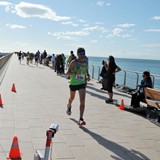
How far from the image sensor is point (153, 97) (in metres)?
8.43

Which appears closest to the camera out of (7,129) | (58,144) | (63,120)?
(58,144)

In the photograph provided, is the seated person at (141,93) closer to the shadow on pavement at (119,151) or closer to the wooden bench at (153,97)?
the wooden bench at (153,97)

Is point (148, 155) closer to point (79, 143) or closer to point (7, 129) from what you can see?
point (79, 143)

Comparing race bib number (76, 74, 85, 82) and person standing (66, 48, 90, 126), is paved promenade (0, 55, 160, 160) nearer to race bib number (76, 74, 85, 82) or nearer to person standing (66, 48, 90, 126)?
person standing (66, 48, 90, 126)

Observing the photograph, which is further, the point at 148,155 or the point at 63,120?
the point at 63,120

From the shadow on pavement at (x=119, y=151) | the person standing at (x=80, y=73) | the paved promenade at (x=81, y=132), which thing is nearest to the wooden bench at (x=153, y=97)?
the paved promenade at (x=81, y=132)

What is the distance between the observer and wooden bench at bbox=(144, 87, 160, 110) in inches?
311

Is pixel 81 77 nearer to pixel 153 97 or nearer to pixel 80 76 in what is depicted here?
pixel 80 76

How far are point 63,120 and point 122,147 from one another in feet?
7.71

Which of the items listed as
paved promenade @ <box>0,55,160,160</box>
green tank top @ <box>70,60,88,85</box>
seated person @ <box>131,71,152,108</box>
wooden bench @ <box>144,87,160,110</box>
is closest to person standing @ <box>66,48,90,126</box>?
green tank top @ <box>70,60,88,85</box>

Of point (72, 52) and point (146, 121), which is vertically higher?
point (72, 52)

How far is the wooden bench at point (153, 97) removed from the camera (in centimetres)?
790

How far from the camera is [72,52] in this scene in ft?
62.3

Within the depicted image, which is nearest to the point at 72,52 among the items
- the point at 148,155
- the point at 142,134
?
the point at 142,134
